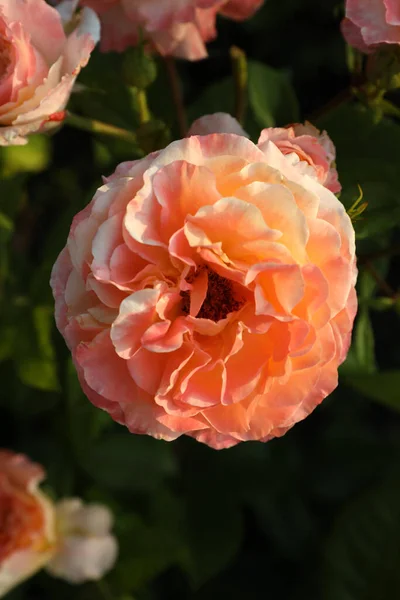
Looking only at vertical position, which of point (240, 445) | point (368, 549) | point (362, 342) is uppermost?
point (362, 342)

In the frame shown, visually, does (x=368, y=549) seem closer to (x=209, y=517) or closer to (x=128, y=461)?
(x=209, y=517)

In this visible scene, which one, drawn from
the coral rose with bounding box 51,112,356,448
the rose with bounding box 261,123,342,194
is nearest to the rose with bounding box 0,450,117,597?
the coral rose with bounding box 51,112,356,448

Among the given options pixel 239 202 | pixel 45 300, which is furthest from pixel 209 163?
pixel 45 300

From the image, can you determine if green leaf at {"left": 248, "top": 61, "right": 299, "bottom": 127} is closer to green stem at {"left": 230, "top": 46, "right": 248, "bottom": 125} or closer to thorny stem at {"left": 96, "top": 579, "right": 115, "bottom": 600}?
green stem at {"left": 230, "top": 46, "right": 248, "bottom": 125}

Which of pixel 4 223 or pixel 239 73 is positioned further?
pixel 4 223

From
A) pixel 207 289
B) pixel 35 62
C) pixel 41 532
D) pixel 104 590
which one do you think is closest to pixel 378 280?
pixel 207 289

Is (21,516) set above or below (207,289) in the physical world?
below

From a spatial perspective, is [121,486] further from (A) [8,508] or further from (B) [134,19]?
(B) [134,19]

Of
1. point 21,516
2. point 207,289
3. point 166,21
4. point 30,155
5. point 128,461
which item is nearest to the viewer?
point 207,289
